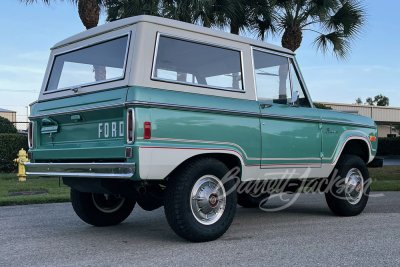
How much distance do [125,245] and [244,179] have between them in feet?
4.93

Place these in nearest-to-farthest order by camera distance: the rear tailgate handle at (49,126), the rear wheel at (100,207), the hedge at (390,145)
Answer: the rear tailgate handle at (49,126) < the rear wheel at (100,207) < the hedge at (390,145)

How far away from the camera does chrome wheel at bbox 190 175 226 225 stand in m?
4.80

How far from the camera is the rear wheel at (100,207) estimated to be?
587cm

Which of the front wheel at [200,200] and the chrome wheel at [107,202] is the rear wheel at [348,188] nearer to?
the front wheel at [200,200]

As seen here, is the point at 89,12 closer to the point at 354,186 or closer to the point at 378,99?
the point at 354,186

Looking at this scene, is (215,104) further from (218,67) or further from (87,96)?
(87,96)

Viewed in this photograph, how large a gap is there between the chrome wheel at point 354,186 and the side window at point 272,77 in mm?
1593

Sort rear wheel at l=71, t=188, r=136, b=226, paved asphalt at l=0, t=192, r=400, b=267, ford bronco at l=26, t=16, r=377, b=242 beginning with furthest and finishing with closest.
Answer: rear wheel at l=71, t=188, r=136, b=226 < ford bronco at l=26, t=16, r=377, b=242 < paved asphalt at l=0, t=192, r=400, b=267

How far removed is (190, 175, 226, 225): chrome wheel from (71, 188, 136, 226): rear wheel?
5.25 feet

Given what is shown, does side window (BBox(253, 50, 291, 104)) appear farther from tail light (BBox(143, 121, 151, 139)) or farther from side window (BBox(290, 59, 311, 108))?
tail light (BBox(143, 121, 151, 139))

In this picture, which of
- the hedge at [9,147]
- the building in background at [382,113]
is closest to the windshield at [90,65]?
the hedge at [9,147]

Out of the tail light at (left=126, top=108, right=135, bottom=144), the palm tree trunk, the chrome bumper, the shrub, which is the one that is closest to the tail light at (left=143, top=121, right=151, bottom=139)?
the tail light at (left=126, top=108, right=135, bottom=144)

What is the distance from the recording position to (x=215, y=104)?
16.6ft

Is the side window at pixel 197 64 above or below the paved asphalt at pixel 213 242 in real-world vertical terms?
above
